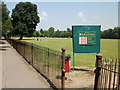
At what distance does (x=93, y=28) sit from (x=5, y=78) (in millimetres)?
5446

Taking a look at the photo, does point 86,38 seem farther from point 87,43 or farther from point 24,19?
point 24,19

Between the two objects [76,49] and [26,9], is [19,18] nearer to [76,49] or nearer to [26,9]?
[26,9]

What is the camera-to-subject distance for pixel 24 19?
61.1 metres

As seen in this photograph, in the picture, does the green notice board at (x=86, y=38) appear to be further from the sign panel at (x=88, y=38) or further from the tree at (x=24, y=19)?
the tree at (x=24, y=19)

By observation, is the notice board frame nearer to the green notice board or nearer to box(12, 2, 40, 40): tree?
the green notice board

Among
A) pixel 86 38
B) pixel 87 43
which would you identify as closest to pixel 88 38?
pixel 86 38

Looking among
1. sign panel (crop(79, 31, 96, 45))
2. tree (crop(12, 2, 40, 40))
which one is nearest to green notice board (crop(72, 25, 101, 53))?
sign panel (crop(79, 31, 96, 45))

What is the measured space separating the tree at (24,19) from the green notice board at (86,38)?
5266 centimetres

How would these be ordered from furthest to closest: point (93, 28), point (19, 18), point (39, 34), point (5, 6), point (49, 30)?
point (49, 30) < point (39, 34) < point (19, 18) < point (5, 6) < point (93, 28)

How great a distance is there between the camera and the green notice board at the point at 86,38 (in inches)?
366

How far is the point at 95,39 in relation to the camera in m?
9.38

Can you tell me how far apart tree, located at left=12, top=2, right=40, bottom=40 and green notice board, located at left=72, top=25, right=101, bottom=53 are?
173 ft

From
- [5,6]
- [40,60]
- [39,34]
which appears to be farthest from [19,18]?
[39,34]

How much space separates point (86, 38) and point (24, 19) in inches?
2153
